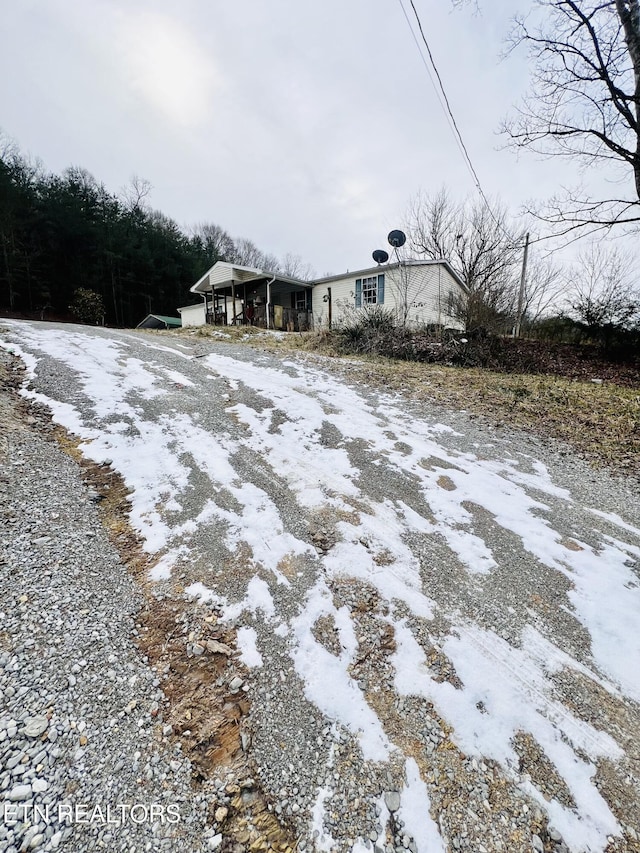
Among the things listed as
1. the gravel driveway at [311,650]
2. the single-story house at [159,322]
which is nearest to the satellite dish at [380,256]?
the gravel driveway at [311,650]

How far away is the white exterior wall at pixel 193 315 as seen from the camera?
2256 centimetres

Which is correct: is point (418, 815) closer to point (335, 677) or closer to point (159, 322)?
point (335, 677)

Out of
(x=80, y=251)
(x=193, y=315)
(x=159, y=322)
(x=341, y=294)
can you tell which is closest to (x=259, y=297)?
(x=341, y=294)

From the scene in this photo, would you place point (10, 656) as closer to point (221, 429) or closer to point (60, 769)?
point (60, 769)

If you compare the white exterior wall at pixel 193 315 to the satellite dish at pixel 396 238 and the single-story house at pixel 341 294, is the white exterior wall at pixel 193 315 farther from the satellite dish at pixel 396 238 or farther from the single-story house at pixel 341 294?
the satellite dish at pixel 396 238

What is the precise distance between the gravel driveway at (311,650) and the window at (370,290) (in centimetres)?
1301

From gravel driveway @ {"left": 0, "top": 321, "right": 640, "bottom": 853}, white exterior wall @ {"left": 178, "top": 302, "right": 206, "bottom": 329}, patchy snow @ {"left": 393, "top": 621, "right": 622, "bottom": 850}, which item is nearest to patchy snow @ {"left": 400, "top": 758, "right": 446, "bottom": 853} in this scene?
gravel driveway @ {"left": 0, "top": 321, "right": 640, "bottom": 853}

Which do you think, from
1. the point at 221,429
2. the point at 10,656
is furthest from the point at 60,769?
the point at 221,429

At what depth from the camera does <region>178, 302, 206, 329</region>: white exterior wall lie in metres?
22.6

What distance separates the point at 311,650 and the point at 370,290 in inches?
610

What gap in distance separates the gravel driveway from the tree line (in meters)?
27.1

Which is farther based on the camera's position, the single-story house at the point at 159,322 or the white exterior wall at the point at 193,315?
the single-story house at the point at 159,322

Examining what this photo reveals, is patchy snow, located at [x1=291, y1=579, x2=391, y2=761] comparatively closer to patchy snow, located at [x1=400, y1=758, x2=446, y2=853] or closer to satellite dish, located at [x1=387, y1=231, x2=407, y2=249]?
patchy snow, located at [x1=400, y1=758, x2=446, y2=853]

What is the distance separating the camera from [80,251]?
2483cm
